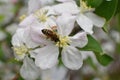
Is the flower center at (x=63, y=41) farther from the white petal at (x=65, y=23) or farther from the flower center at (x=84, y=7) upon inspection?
the flower center at (x=84, y=7)

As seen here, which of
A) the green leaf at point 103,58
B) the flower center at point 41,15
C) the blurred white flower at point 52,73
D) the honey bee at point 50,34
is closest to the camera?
the honey bee at point 50,34

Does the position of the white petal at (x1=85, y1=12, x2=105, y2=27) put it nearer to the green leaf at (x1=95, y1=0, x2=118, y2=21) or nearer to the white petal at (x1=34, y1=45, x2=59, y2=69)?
the green leaf at (x1=95, y1=0, x2=118, y2=21)

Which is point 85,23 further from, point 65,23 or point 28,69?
point 28,69

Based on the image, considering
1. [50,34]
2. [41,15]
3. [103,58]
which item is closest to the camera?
[50,34]

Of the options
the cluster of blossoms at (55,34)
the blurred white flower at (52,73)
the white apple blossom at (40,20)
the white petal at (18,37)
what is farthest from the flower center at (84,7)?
the blurred white flower at (52,73)

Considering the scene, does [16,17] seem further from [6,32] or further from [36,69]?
[36,69]

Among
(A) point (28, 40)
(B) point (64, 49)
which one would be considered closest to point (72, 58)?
(B) point (64, 49)

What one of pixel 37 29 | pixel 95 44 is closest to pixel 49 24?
pixel 37 29
